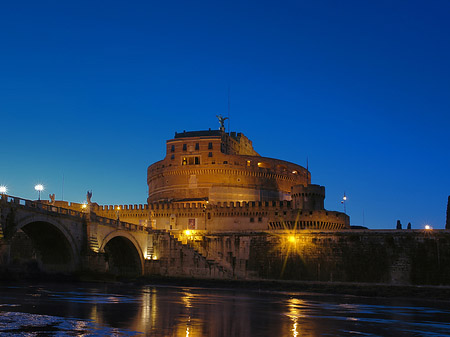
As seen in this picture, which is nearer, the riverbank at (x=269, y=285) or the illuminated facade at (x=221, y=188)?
the riverbank at (x=269, y=285)

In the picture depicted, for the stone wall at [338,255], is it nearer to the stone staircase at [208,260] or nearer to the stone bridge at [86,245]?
the stone staircase at [208,260]

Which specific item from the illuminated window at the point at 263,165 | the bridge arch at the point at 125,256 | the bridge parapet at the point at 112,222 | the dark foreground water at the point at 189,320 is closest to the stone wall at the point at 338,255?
the bridge arch at the point at 125,256

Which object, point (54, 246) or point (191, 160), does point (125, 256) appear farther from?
point (191, 160)

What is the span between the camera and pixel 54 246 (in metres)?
45.8

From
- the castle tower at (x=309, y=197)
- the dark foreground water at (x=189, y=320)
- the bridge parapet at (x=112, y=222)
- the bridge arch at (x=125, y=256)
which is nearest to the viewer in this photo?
the dark foreground water at (x=189, y=320)

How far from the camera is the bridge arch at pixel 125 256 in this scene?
55.7m

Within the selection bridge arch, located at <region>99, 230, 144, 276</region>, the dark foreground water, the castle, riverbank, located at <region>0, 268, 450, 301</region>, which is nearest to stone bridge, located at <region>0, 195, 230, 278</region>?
bridge arch, located at <region>99, 230, 144, 276</region>

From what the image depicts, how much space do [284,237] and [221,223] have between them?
1555 centimetres

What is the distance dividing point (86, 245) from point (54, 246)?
9.63 feet

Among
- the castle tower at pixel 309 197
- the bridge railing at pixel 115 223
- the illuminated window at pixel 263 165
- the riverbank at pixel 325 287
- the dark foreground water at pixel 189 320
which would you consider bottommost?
the riverbank at pixel 325 287

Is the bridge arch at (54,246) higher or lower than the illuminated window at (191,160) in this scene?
lower

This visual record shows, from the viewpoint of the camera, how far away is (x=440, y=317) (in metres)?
25.5

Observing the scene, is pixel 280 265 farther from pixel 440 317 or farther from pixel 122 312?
pixel 122 312

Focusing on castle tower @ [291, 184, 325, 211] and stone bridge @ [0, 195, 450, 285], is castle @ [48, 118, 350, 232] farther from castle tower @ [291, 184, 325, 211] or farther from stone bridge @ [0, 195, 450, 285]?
stone bridge @ [0, 195, 450, 285]
